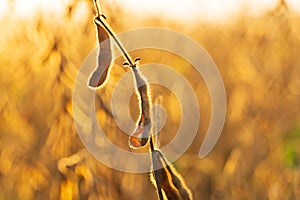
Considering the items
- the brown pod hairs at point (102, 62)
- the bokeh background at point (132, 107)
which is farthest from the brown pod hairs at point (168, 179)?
the bokeh background at point (132, 107)

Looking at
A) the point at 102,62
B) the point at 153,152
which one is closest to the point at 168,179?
the point at 153,152

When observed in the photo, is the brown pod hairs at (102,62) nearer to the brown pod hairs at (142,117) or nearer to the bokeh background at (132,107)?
the brown pod hairs at (142,117)

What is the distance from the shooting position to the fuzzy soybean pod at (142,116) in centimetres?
91

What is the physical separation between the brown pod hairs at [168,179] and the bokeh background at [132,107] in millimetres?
547

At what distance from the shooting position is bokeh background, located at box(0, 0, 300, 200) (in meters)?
1.61

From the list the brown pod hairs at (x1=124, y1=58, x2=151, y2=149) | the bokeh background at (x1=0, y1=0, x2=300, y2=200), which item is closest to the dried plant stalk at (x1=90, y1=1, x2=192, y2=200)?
the brown pod hairs at (x1=124, y1=58, x2=151, y2=149)

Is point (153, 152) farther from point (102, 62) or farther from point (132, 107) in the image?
point (132, 107)

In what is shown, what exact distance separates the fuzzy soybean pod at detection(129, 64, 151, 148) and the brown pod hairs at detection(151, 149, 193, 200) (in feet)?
0.11

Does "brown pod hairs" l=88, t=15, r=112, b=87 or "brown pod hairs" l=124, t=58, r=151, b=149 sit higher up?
"brown pod hairs" l=88, t=15, r=112, b=87

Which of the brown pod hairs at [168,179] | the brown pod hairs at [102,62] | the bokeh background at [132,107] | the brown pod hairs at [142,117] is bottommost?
the brown pod hairs at [168,179]

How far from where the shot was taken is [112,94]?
1563mm

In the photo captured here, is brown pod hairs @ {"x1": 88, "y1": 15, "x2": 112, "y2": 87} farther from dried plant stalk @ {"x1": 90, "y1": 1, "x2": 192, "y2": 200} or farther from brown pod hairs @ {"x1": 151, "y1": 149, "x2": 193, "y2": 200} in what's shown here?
brown pod hairs @ {"x1": 151, "y1": 149, "x2": 193, "y2": 200}

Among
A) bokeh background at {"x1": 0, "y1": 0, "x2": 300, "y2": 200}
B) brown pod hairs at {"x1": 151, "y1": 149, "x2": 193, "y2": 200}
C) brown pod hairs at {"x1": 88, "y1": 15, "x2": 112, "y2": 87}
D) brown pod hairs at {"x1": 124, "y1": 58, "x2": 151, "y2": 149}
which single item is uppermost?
bokeh background at {"x1": 0, "y1": 0, "x2": 300, "y2": 200}

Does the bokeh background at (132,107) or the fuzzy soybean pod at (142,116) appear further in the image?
the bokeh background at (132,107)
